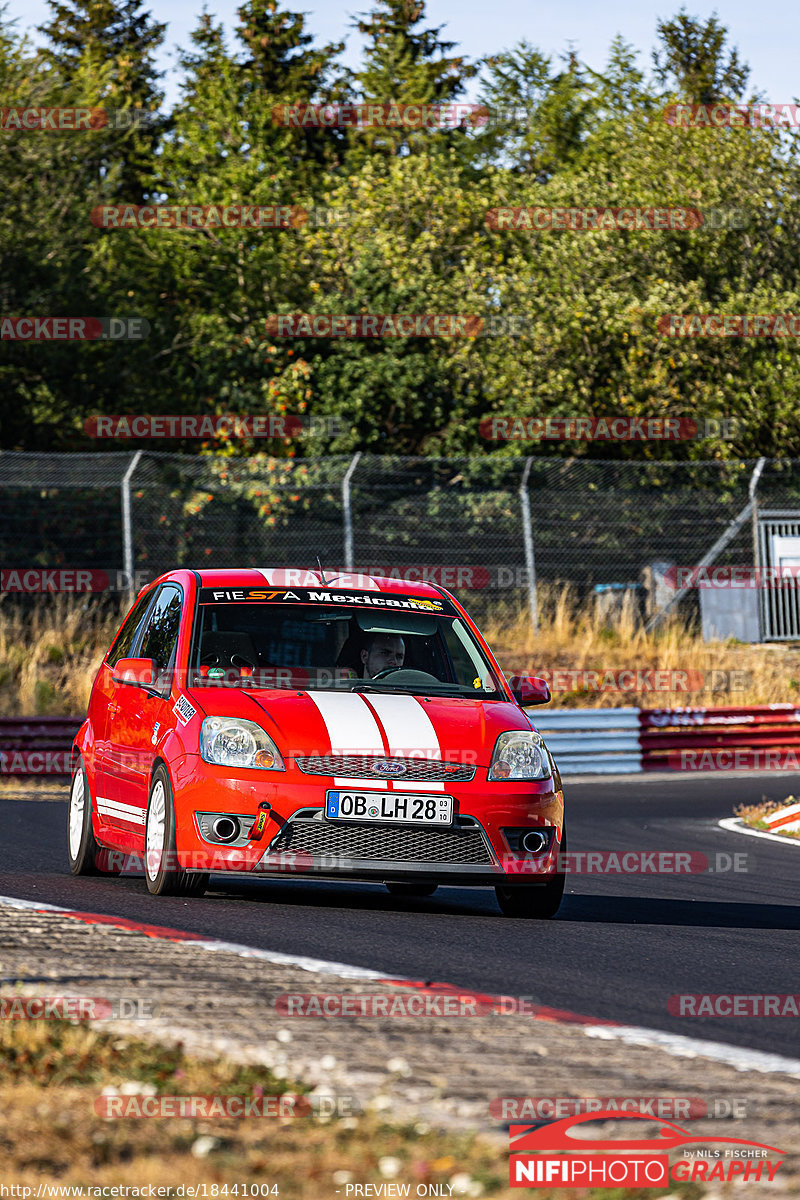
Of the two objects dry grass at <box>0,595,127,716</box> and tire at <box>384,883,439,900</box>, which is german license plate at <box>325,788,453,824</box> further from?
dry grass at <box>0,595,127,716</box>

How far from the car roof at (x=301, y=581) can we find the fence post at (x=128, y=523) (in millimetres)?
11671

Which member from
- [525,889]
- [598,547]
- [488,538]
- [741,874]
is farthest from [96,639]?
[525,889]

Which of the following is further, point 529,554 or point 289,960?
point 529,554

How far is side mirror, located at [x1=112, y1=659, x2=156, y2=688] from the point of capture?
27.9ft

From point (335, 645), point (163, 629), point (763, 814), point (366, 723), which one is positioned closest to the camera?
point (366, 723)

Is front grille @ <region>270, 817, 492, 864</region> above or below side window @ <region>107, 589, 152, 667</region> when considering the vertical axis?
below

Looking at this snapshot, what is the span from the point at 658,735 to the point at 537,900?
1192 cm

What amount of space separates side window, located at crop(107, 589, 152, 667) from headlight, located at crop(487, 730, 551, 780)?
266 cm

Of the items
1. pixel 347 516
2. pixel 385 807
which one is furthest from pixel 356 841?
pixel 347 516

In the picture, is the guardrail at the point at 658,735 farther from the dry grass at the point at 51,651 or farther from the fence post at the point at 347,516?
the dry grass at the point at 51,651

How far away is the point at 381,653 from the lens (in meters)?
9.13

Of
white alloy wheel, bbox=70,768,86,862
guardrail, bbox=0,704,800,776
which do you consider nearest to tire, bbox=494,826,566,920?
white alloy wheel, bbox=70,768,86,862

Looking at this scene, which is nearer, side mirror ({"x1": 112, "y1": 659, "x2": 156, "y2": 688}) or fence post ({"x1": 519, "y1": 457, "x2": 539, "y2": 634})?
side mirror ({"x1": 112, "y1": 659, "x2": 156, "y2": 688})

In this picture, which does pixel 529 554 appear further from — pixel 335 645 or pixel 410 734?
pixel 410 734
